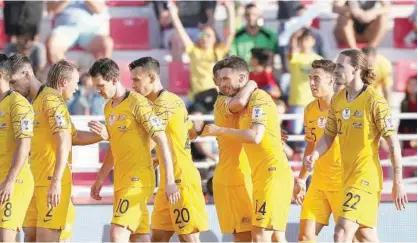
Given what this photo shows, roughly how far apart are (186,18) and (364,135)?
22.2ft

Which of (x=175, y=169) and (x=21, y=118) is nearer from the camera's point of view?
(x=21, y=118)

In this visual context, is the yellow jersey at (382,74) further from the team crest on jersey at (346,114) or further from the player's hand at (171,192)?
the player's hand at (171,192)

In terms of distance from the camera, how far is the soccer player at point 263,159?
10523 millimetres

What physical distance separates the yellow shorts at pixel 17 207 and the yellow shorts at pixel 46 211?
0.53 metres

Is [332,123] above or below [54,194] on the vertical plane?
above

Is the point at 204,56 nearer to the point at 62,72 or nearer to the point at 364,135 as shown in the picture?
the point at 62,72

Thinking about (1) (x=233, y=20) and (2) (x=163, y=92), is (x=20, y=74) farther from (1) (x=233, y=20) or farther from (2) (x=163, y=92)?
(1) (x=233, y=20)

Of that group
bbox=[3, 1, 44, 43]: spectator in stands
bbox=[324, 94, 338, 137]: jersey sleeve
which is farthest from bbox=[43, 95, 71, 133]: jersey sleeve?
bbox=[3, 1, 44, 43]: spectator in stands

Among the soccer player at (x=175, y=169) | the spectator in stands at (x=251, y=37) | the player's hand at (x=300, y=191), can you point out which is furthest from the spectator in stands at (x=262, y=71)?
the soccer player at (x=175, y=169)

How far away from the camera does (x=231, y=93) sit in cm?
1082

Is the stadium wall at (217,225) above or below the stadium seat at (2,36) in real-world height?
below

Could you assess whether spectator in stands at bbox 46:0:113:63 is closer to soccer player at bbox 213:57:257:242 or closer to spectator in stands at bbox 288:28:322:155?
spectator in stands at bbox 288:28:322:155

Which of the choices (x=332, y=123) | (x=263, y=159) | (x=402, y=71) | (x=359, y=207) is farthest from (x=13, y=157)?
(x=402, y=71)

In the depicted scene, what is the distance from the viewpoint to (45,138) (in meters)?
10.5
